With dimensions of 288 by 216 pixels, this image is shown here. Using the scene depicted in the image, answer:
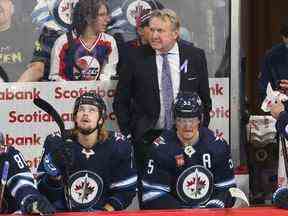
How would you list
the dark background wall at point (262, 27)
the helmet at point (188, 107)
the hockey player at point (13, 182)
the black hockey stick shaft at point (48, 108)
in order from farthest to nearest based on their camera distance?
the dark background wall at point (262, 27) < the black hockey stick shaft at point (48, 108) < the helmet at point (188, 107) < the hockey player at point (13, 182)

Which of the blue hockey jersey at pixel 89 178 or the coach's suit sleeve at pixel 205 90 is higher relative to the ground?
the coach's suit sleeve at pixel 205 90

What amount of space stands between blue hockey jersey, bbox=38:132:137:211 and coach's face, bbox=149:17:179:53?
100cm

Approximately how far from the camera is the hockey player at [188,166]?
471cm

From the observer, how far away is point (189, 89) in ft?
18.0

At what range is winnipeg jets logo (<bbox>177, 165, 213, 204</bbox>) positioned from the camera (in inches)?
188

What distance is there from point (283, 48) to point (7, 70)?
220 cm

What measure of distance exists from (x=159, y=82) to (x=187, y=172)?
36.2 inches

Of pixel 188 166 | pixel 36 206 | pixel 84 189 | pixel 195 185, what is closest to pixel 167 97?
pixel 188 166

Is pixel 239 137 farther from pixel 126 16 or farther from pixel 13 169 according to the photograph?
pixel 13 169

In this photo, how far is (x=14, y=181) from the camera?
440 centimetres

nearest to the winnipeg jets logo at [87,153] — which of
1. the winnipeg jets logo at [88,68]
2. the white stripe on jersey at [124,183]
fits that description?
the white stripe on jersey at [124,183]

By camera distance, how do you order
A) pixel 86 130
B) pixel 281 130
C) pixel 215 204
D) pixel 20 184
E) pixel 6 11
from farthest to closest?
pixel 6 11 < pixel 281 130 < pixel 86 130 < pixel 215 204 < pixel 20 184

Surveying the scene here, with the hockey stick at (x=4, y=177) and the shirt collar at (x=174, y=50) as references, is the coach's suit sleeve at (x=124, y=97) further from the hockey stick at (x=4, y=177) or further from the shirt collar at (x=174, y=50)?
the hockey stick at (x=4, y=177)

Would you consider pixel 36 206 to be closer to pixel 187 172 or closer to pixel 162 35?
pixel 187 172
